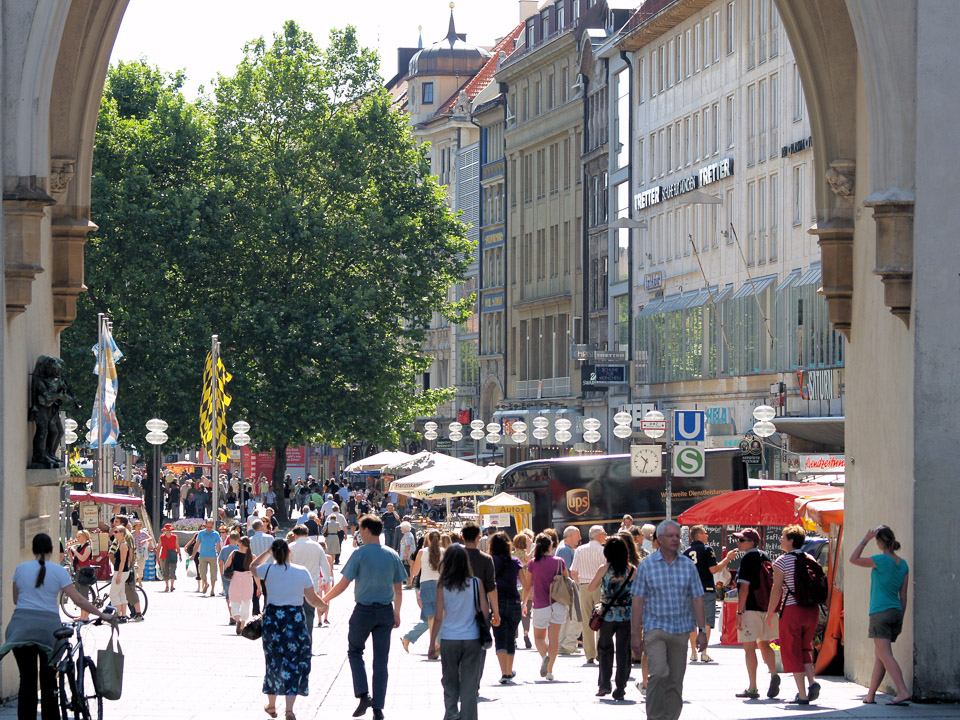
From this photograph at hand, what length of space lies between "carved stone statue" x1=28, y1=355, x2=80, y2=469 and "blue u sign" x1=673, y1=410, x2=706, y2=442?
42.5ft

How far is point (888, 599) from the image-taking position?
15656mm

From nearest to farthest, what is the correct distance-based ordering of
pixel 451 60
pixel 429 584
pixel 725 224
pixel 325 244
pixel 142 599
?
pixel 429 584 → pixel 142 599 → pixel 325 244 → pixel 725 224 → pixel 451 60

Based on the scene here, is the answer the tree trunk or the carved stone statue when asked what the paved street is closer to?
the carved stone statue

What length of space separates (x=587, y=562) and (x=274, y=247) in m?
37.5

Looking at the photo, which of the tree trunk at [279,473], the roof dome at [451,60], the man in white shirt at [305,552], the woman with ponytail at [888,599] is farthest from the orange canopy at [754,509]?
the roof dome at [451,60]

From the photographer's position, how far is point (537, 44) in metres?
92.5

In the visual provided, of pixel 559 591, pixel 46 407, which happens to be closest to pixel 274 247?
pixel 559 591

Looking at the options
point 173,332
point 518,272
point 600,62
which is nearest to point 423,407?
point 173,332

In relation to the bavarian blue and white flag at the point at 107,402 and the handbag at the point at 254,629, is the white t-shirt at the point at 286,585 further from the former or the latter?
the bavarian blue and white flag at the point at 107,402

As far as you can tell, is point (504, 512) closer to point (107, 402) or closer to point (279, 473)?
point (107, 402)

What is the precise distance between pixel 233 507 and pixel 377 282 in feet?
27.2

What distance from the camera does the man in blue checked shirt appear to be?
44.6 ft

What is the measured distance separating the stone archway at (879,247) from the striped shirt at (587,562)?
19.0ft

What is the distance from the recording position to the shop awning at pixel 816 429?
49156 mm
